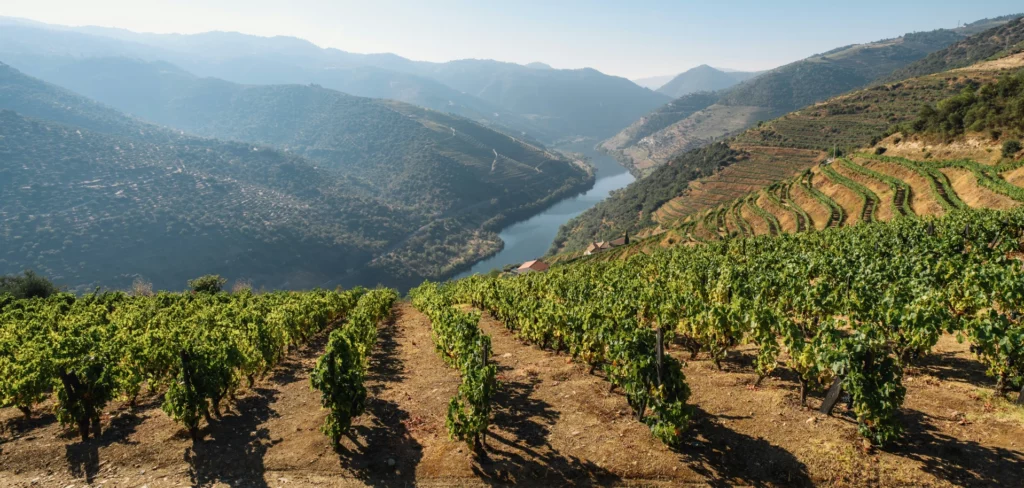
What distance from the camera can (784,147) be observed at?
122m

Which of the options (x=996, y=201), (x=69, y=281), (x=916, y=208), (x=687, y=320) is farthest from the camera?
(x=69, y=281)

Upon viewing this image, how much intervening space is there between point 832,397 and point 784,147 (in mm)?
134638

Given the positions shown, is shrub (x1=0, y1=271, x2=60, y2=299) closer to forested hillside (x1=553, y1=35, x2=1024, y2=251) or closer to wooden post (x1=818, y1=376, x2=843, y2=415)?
wooden post (x1=818, y1=376, x2=843, y2=415)

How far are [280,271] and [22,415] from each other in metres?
164

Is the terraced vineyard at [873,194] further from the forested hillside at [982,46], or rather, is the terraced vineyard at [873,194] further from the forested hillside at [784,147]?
the forested hillside at [982,46]

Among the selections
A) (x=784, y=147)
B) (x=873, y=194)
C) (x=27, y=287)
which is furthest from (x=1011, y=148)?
(x=27, y=287)

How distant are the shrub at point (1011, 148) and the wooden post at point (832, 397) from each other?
62521 mm

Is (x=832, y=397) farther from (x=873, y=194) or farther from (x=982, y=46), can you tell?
(x=982, y=46)

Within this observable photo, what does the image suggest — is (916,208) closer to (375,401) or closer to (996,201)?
(996,201)

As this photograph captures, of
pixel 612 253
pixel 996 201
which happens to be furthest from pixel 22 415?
pixel 612 253

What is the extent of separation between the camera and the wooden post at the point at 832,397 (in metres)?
10.4

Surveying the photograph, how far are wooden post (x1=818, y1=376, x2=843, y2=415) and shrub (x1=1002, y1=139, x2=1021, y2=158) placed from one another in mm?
62521

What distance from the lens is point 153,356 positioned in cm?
1623

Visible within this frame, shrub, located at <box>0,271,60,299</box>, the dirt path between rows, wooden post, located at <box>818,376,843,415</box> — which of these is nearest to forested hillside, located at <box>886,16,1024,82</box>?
the dirt path between rows
